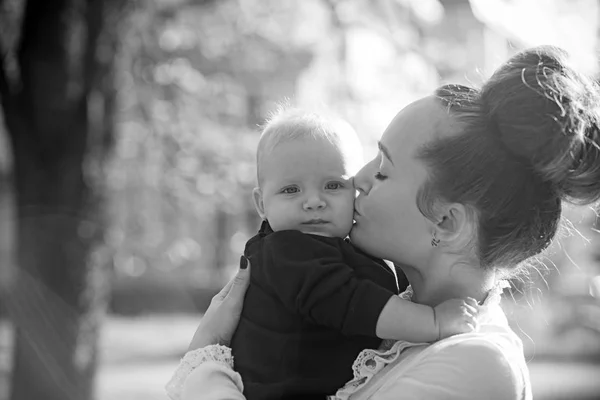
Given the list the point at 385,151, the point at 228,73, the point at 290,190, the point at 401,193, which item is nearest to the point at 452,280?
the point at 401,193

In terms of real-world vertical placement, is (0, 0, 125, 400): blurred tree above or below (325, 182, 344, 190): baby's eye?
above

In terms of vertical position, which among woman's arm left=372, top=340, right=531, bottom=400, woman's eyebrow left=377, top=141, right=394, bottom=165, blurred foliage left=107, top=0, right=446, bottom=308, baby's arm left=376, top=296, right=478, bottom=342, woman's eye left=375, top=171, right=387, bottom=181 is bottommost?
woman's arm left=372, top=340, right=531, bottom=400

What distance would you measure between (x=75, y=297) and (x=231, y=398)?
468 cm

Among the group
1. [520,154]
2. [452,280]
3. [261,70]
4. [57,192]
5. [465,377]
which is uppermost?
[261,70]

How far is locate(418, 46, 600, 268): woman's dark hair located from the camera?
184 centimetres

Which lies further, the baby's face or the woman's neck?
the baby's face

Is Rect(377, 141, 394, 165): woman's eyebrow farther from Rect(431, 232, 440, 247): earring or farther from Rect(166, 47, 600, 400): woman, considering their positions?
Rect(431, 232, 440, 247): earring

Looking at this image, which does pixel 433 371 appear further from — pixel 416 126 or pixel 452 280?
pixel 416 126

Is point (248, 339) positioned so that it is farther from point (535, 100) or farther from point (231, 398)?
point (535, 100)

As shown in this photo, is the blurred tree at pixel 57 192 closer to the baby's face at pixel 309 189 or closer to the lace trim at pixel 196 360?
the lace trim at pixel 196 360

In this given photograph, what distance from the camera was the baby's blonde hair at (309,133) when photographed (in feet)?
7.15

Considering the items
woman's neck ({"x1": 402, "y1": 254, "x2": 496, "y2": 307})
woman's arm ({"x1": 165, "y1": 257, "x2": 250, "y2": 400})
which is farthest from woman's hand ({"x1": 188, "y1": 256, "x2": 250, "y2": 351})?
woman's neck ({"x1": 402, "y1": 254, "x2": 496, "y2": 307})

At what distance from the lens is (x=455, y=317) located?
1.88 meters

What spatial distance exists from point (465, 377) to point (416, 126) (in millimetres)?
575
